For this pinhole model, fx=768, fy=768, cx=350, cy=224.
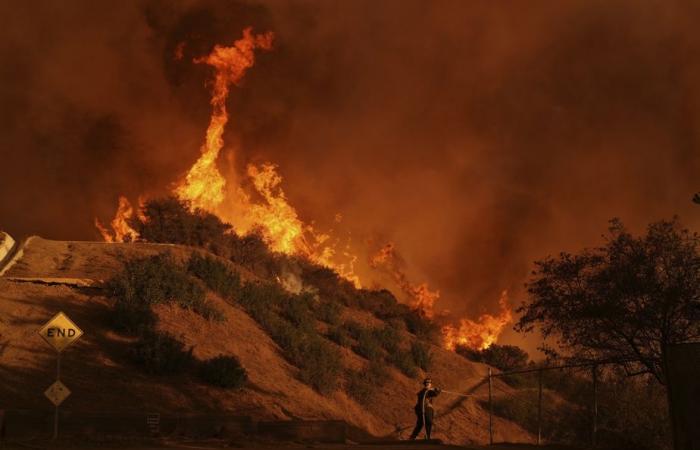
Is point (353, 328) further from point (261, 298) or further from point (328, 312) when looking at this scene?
point (261, 298)

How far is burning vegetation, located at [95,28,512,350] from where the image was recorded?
1834 inches

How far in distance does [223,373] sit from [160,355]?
1979 millimetres

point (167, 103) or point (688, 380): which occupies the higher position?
point (167, 103)

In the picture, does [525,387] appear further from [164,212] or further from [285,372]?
[164,212]

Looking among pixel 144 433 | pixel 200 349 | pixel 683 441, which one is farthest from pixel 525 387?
pixel 144 433

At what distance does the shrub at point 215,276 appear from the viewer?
32094 mm

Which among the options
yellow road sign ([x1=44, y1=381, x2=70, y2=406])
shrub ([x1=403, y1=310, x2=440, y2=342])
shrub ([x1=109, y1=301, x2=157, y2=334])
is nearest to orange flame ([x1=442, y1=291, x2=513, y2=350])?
shrub ([x1=403, y1=310, x2=440, y2=342])

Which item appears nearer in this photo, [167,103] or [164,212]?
[164,212]

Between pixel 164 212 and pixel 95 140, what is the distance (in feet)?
71.8

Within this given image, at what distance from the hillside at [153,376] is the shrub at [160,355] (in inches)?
11.3

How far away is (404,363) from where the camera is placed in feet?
112

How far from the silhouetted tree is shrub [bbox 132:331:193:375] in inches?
412

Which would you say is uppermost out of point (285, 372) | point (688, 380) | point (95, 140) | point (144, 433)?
point (95, 140)

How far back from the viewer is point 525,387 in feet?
121
